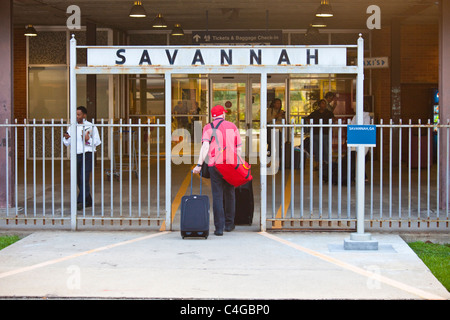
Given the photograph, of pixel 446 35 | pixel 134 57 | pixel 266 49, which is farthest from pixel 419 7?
pixel 134 57

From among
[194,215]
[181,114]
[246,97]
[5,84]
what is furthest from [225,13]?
[194,215]

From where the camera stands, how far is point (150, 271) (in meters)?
7.48

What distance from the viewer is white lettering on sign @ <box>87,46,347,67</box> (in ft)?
31.7

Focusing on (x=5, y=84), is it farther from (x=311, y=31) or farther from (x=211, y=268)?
(x=311, y=31)

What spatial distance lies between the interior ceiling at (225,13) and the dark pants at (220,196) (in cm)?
728

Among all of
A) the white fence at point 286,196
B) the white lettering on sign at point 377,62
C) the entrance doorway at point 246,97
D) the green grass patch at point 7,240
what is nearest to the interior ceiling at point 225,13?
the white lettering on sign at point 377,62

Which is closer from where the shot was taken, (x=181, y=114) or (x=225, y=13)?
(x=225, y=13)

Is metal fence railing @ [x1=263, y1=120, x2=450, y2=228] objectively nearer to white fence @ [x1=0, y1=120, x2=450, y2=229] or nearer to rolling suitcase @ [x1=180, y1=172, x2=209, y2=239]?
white fence @ [x1=0, y1=120, x2=450, y2=229]

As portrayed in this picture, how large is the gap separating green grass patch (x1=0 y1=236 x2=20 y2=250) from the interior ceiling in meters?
7.67

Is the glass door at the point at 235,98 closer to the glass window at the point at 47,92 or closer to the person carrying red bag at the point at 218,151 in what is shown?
the glass window at the point at 47,92

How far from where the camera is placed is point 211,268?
25.0 ft

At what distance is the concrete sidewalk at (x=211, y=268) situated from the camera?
6660 mm

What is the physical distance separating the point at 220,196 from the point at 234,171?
418 mm

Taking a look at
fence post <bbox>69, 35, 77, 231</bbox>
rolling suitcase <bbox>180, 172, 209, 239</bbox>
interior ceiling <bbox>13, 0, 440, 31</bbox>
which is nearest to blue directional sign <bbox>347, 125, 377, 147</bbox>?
rolling suitcase <bbox>180, 172, 209, 239</bbox>
